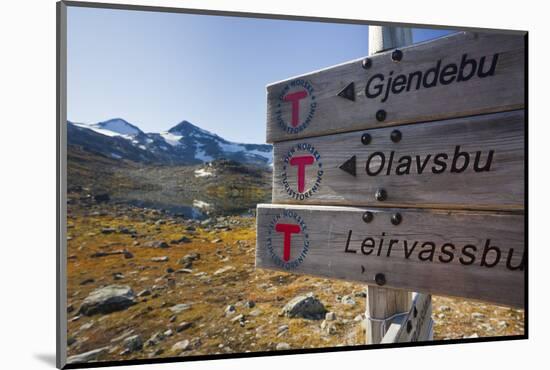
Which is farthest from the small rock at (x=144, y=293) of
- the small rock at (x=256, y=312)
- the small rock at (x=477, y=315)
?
the small rock at (x=477, y=315)

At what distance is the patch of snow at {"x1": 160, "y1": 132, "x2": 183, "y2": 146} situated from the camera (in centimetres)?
219

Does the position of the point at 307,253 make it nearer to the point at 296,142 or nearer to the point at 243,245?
the point at 296,142

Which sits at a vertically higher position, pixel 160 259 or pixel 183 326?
pixel 160 259

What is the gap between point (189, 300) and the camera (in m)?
2.26

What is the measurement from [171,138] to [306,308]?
145 cm

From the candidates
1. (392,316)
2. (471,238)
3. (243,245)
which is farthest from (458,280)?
A: (243,245)

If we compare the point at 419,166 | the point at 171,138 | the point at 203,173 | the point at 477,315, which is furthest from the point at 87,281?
the point at 477,315

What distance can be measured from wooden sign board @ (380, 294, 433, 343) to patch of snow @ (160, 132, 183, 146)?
5.62ft

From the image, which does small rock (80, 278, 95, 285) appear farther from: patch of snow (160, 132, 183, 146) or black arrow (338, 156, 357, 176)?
black arrow (338, 156, 357, 176)

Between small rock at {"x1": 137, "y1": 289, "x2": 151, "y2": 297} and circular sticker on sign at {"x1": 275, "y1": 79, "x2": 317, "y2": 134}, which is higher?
circular sticker on sign at {"x1": 275, "y1": 79, "x2": 317, "y2": 134}

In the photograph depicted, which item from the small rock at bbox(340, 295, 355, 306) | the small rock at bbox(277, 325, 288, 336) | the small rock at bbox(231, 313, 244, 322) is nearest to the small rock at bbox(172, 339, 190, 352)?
the small rock at bbox(231, 313, 244, 322)

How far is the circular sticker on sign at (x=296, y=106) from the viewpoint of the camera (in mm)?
1306

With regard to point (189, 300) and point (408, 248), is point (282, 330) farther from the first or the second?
point (408, 248)

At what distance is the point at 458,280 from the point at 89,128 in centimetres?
154
